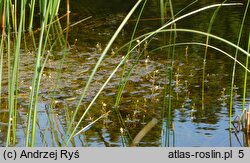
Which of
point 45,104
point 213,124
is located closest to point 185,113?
point 213,124

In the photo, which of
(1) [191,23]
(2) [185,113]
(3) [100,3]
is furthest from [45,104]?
(3) [100,3]

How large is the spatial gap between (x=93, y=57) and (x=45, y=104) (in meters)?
1.69

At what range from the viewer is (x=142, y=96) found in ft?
17.1

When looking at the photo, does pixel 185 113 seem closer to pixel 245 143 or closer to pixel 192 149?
pixel 245 143

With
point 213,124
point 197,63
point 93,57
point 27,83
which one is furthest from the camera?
point 93,57

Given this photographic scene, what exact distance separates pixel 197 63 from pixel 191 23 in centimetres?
197

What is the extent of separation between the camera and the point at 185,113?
15.6ft

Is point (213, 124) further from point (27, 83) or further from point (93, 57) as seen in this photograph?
point (93, 57)

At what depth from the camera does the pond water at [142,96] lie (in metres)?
4.30

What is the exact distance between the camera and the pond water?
14.1 feet

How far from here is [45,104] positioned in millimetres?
5023

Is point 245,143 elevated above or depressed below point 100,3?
below

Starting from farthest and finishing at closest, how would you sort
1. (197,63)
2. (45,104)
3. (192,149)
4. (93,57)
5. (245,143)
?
1. (93,57)
2. (197,63)
3. (45,104)
4. (245,143)
5. (192,149)

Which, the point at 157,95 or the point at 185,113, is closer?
the point at 185,113
